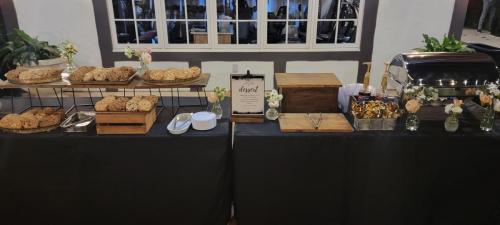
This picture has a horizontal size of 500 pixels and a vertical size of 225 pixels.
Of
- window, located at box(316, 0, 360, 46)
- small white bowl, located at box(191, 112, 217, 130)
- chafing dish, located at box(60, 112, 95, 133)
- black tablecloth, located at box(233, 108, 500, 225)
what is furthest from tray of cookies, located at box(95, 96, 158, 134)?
window, located at box(316, 0, 360, 46)

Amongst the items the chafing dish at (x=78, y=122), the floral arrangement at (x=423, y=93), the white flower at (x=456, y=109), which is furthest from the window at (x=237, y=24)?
the white flower at (x=456, y=109)

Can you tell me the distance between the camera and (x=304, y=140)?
161 centimetres

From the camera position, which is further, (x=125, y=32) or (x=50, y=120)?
(x=125, y=32)

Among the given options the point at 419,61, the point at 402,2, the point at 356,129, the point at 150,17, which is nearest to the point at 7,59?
the point at 150,17

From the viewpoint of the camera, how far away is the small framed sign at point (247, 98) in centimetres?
171

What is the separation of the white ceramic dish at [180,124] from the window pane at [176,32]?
8.96ft

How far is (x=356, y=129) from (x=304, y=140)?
0.27 meters

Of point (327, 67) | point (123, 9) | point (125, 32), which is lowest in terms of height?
point (327, 67)

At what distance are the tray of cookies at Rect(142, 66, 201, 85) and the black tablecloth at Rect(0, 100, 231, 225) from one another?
230mm

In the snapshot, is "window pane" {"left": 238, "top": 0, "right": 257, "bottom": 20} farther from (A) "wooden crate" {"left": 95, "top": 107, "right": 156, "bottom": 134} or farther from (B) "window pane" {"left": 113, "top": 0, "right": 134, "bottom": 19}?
(A) "wooden crate" {"left": 95, "top": 107, "right": 156, "bottom": 134}

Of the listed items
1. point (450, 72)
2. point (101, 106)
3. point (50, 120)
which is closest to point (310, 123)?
point (450, 72)

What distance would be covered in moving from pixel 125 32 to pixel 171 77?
297cm

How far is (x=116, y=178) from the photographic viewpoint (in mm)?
1680

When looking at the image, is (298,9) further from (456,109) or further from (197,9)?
(456,109)
